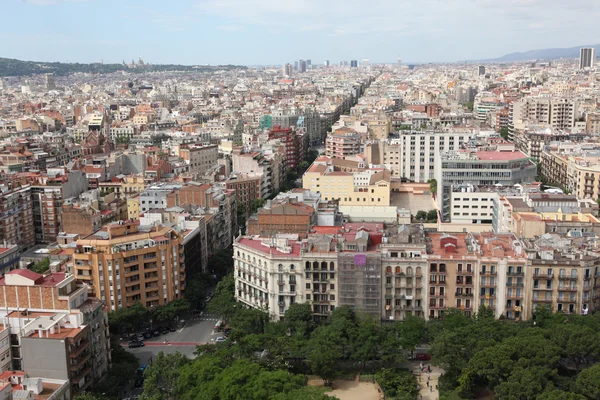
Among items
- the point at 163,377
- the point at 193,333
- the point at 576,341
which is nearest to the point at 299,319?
the point at 193,333

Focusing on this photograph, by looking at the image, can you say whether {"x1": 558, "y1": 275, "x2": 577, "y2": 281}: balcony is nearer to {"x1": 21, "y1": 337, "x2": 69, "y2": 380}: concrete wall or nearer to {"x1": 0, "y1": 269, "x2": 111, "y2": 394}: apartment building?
{"x1": 0, "y1": 269, "x2": 111, "y2": 394}: apartment building

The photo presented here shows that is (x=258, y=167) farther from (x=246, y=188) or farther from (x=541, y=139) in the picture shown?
(x=541, y=139)

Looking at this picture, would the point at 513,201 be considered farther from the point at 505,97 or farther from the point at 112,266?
the point at 505,97

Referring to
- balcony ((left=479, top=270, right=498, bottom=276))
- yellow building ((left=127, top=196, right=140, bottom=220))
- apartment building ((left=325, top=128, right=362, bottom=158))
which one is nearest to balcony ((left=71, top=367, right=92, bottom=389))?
balcony ((left=479, top=270, right=498, bottom=276))

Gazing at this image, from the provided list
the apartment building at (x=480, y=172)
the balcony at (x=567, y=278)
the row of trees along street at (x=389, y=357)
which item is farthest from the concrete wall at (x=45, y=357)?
the apartment building at (x=480, y=172)

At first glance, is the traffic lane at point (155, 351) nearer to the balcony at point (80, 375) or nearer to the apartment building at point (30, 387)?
the balcony at point (80, 375)

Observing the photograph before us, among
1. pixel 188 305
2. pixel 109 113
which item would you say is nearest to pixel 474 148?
pixel 188 305

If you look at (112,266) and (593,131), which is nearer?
(112,266)

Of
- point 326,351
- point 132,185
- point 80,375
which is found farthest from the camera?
point 132,185
